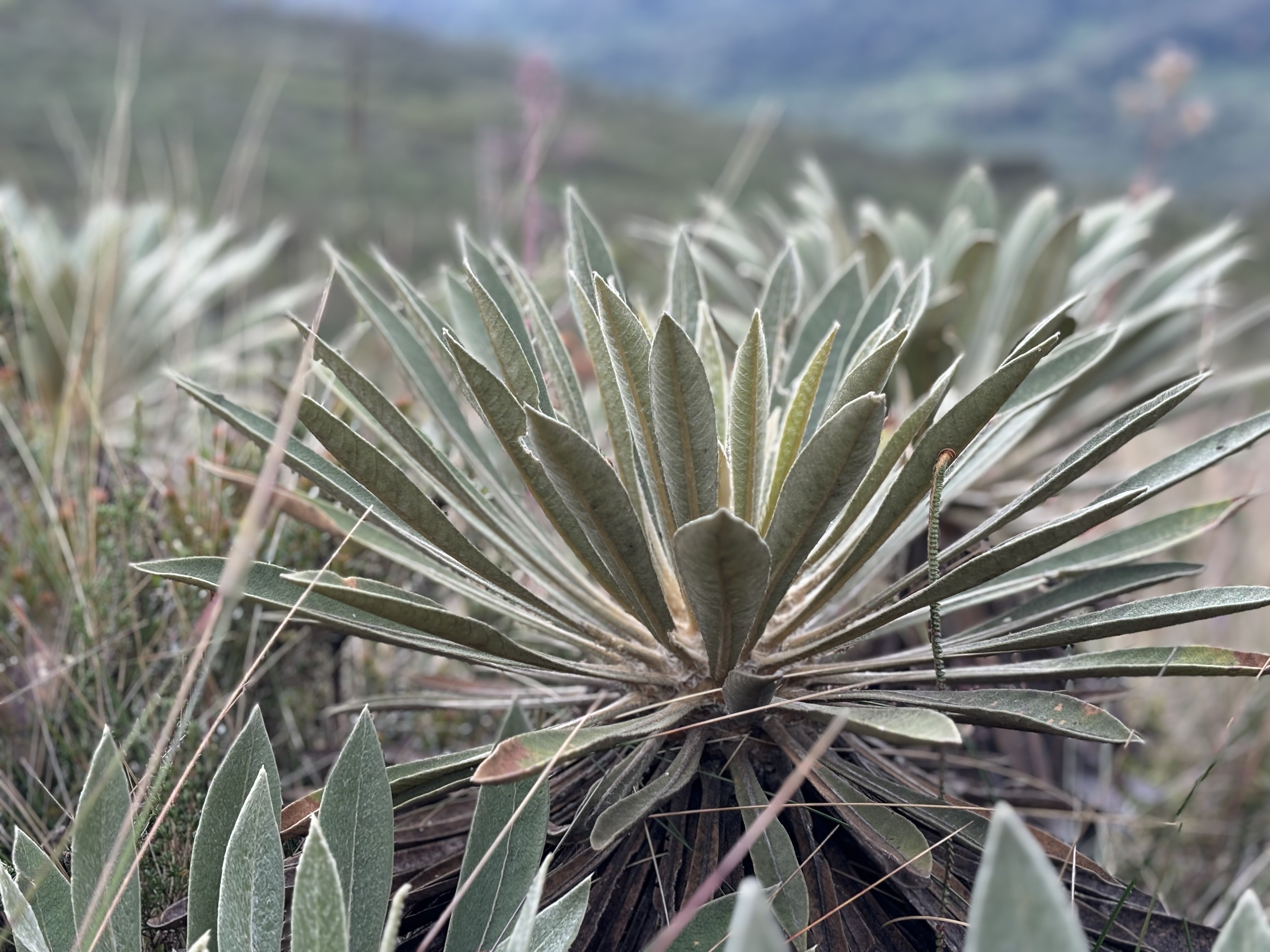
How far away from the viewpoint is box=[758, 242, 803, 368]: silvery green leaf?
141 cm

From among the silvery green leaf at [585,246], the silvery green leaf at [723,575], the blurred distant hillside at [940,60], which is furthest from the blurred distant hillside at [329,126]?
the blurred distant hillside at [940,60]

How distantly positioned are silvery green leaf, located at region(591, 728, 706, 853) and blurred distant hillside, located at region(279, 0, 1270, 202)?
41672 millimetres

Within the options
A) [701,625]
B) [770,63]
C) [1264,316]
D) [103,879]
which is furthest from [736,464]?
[770,63]

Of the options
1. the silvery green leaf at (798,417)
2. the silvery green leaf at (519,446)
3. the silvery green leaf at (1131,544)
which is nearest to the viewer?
the silvery green leaf at (519,446)

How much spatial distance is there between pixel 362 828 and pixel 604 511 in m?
0.36

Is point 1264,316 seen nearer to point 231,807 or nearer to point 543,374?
point 543,374

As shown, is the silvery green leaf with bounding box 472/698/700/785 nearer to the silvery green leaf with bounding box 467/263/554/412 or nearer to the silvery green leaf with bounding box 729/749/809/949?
the silvery green leaf with bounding box 729/749/809/949

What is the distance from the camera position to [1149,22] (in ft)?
297

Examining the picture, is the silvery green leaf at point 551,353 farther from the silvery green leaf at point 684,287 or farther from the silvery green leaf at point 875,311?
the silvery green leaf at point 875,311

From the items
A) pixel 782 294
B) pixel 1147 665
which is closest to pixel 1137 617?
pixel 1147 665

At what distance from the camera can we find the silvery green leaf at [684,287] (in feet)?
4.49

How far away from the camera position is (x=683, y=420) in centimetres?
90

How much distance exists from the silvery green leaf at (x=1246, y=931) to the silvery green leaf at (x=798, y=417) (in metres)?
0.54

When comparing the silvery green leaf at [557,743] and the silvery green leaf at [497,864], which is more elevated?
the silvery green leaf at [557,743]
